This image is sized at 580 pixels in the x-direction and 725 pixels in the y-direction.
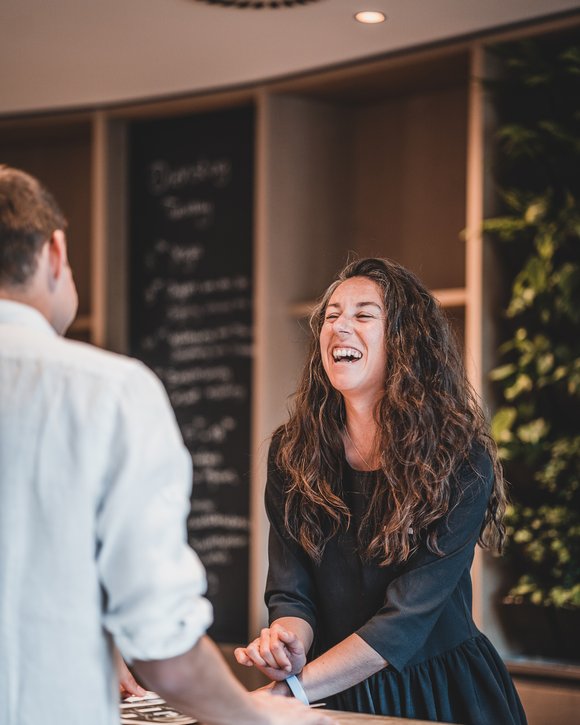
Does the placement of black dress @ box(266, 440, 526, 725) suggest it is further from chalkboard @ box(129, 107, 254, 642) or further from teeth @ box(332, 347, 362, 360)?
chalkboard @ box(129, 107, 254, 642)

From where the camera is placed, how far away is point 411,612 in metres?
1.91

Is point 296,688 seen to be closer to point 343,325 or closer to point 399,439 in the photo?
point 399,439

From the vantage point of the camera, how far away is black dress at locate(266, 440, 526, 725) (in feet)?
6.35

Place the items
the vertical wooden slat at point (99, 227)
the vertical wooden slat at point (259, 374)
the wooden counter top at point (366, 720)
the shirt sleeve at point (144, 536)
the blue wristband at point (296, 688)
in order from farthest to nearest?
1. the vertical wooden slat at point (99, 227)
2. the vertical wooden slat at point (259, 374)
3. the blue wristband at point (296, 688)
4. the wooden counter top at point (366, 720)
5. the shirt sleeve at point (144, 536)

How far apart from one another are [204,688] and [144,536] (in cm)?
22

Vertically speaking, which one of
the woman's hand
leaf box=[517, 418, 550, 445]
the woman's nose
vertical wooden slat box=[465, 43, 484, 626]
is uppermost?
vertical wooden slat box=[465, 43, 484, 626]

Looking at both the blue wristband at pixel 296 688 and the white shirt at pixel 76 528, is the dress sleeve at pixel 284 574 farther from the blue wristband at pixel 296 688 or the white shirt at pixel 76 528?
the white shirt at pixel 76 528

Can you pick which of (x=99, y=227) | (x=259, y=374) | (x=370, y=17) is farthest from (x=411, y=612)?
(x=99, y=227)

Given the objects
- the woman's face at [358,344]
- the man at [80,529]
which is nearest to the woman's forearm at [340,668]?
the woman's face at [358,344]

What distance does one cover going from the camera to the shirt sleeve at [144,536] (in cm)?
115

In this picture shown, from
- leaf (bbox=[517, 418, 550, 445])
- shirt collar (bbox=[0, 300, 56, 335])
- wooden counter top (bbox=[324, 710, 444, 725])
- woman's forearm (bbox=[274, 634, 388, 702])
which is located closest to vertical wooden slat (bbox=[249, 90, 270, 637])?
leaf (bbox=[517, 418, 550, 445])

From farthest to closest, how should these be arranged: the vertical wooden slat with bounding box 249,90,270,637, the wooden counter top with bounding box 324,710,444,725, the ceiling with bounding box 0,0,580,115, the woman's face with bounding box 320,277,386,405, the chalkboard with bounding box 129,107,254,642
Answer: the chalkboard with bounding box 129,107,254,642, the vertical wooden slat with bounding box 249,90,270,637, the ceiling with bounding box 0,0,580,115, the woman's face with bounding box 320,277,386,405, the wooden counter top with bounding box 324,710,444,725

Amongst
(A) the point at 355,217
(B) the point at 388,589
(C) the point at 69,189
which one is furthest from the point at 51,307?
(C) the point at 69,189

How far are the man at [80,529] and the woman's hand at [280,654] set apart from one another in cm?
71
